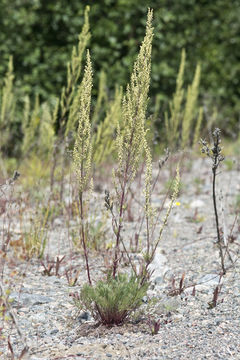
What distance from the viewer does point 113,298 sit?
2191 millimetres

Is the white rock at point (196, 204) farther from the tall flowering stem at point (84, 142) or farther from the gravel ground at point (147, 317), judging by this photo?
the tall flowering stem at point (84, 142)

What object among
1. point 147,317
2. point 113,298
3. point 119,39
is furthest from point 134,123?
point 119,39

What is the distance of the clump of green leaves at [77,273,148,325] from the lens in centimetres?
220

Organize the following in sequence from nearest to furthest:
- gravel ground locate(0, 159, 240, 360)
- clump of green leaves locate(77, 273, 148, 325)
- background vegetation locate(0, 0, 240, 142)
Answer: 1. gravel ground locate(0, 159, 240, 360)
2. clump of green leaves locate(77, 273, 148, 325)
3. background vegetation locate(0, 0, 240, 142)

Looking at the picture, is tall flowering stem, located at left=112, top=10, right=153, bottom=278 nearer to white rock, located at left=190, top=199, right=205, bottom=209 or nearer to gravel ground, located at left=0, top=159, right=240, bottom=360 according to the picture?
gravel ground, located at left=0, top=159, right=240, bottom=360

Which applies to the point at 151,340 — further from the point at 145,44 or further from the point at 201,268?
the point at 145,44

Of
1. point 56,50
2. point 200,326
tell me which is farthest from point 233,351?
point 56,50

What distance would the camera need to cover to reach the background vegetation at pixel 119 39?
21.4 ft

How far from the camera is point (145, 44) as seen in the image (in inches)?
89.0

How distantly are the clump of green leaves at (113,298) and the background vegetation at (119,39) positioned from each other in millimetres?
4394

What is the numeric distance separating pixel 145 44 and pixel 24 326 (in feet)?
4.62

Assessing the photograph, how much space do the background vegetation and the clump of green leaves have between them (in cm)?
439

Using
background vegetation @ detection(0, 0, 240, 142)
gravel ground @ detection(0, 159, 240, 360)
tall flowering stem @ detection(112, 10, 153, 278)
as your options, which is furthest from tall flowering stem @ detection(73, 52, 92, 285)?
→ background vegetation @ detection(0, 0, 240, 142)

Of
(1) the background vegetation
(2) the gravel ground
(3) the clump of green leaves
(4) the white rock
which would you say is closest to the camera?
(2) the gravel ground
